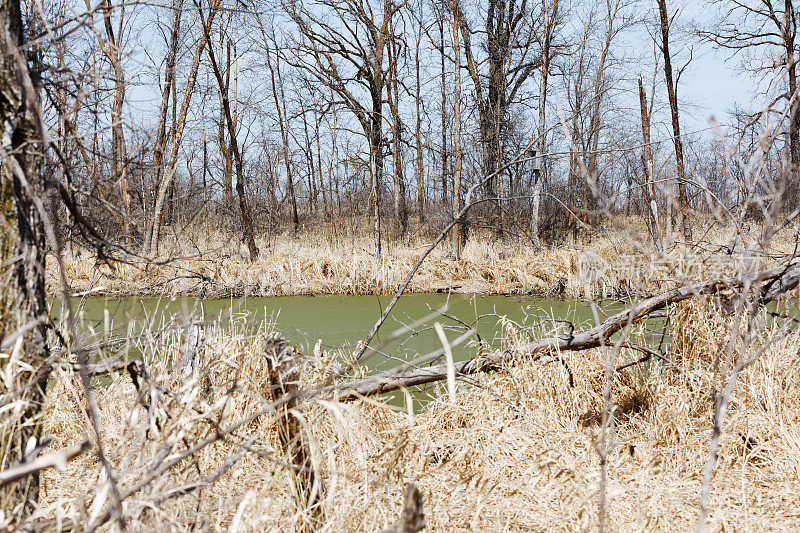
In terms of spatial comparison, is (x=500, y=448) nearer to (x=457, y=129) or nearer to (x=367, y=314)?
(x=367, y=314)

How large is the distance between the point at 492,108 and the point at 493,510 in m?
15.9

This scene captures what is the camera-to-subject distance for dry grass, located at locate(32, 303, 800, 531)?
6.82 feet

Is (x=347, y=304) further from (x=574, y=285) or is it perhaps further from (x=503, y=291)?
(x=574, y=285)

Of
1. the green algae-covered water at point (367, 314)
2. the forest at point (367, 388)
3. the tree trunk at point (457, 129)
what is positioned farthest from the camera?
the tree trunk at point (457, 129)

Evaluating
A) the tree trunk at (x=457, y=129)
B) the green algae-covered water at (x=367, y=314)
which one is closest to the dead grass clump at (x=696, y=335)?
the green algae-covered water at (x=367, y=314)

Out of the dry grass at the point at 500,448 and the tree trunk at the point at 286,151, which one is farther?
the tree trunk at the point at 286,151

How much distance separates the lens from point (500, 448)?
123 inches

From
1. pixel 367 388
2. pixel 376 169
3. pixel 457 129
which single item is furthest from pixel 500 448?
pixel 457 129

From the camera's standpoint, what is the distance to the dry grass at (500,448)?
2078 millimetres

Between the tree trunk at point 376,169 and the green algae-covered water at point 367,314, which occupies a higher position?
the tree trunk at point 376,169

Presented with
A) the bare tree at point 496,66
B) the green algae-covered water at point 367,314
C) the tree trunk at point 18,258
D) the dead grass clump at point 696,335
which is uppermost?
the bare tree at point 496,66

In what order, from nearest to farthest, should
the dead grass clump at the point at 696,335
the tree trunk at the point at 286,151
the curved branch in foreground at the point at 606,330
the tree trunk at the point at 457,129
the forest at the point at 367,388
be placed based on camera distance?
the forest at the point at 367,388, the curved branch in foreground at the point at 606,330, the dead grass clump at the point at 696,335, the tree trunk at the point at 457,129, the tree trunk at the point at 286,151

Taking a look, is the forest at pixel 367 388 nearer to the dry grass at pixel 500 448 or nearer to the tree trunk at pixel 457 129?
the dry grass at pixel 500 448

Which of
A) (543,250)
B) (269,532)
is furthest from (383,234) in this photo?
(269,532)
